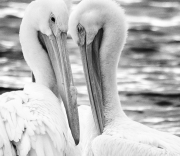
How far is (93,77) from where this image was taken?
5516 mm

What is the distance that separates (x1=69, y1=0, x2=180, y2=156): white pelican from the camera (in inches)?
204

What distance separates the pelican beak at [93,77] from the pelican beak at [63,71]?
16cm

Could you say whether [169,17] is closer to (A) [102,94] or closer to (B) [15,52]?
(B) [15,52]

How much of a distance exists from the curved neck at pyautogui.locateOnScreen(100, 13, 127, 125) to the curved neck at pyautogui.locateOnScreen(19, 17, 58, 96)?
470mm

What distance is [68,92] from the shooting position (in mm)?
5363

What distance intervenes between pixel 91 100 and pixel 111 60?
39 cm

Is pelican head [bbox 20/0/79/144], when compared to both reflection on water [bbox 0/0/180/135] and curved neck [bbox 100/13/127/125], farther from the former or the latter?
reflection on water [bbox 0/0/180/135]

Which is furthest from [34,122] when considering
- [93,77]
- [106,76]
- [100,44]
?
[100,44]

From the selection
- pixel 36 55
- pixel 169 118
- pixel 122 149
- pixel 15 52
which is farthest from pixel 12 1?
pixel 122 149

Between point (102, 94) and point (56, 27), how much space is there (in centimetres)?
72

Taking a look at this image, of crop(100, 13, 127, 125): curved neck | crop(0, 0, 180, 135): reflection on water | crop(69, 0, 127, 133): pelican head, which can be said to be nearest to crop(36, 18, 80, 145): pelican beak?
crop(69, 0, 127, 133): pelican head

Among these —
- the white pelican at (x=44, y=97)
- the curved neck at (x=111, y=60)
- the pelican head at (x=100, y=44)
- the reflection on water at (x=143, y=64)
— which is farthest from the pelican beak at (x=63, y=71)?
the reflection on water at (x=143, y=64)

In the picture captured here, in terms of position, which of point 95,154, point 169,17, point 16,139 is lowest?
point 169,17

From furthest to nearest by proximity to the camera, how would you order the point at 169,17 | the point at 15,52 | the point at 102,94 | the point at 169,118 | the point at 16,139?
the point at 169,17, the point at 15,52, the point at 169,118, the point at 102,94, the point at 16,139
